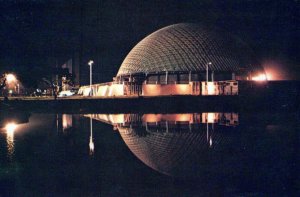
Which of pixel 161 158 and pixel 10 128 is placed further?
pixel 10 128

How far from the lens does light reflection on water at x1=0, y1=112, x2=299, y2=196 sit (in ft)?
24.4

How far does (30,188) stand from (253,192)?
4.88 metres

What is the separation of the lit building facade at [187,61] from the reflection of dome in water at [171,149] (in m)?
41.5

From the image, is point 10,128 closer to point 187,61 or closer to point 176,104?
point 176,104

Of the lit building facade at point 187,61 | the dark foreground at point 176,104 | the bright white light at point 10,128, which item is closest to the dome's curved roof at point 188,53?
the lit building facade at point 187,61

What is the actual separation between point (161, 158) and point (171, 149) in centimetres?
161

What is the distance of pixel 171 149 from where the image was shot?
37.8 feet

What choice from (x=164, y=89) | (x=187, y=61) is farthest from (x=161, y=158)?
(x=187, y=61)

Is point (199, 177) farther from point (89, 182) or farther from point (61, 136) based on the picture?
point (61, 136)

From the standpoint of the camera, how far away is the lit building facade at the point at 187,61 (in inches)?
2559

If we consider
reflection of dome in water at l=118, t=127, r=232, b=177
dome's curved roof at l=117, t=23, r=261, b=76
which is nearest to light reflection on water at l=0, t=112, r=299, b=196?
reflection of dome in water at l=118, t=127, r=232, b=177

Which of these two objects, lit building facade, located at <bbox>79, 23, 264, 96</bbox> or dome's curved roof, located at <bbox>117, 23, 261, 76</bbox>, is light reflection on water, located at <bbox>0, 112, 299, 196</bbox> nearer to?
lit building facade, located at <bbox>79, 23, 264, 96</bbox>

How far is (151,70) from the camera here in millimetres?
68438

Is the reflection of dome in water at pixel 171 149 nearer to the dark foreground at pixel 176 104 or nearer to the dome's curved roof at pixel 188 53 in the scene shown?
the dark foreground at pixel 176 104
